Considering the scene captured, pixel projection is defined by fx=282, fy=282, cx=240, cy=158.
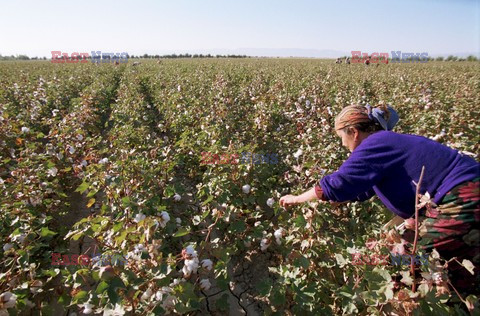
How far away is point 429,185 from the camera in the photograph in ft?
5.06

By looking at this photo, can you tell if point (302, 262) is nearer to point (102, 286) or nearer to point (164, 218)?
point (164, 218)

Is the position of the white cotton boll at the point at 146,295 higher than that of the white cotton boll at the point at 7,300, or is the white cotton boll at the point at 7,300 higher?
the white cotton boll at the point at 146,295

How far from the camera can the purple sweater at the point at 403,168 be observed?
4.94 feet

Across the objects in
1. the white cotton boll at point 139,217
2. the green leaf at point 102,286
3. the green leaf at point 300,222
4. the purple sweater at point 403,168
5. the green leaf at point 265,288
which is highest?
the purple sweater at point 403,168

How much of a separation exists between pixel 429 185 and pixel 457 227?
9.5 inches

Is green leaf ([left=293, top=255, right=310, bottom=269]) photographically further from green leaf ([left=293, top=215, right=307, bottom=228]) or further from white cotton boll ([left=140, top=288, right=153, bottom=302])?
white cotton boll ([left=140, top=288, right=153, bottom=302])

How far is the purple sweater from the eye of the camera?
151cm

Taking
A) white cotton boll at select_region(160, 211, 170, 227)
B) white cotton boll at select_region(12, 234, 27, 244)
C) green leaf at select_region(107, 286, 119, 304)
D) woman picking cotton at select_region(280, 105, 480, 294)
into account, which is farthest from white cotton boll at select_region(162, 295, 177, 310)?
white cotton boll at select_region(12, 234, 27, 244)

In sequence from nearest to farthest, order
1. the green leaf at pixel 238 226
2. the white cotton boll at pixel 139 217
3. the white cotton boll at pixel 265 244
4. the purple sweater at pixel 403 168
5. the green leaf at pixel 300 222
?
the purple sweater at pixel 403 168
the white cotton boll at pixel 139 217
the green leaf at pixel 300 222
the white cotton boll at pixel 265 244
the green leaf at pixel 238 226

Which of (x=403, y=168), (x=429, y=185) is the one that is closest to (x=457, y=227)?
(x=429, y=185)

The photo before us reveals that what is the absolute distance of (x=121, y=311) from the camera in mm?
1481

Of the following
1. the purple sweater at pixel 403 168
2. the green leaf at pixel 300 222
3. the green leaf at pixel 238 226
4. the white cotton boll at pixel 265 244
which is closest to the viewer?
the purple sweater at pixel 403 168

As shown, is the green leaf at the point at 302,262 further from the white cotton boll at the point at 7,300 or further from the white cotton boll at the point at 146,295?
the white cotton boll at the point at 7,300

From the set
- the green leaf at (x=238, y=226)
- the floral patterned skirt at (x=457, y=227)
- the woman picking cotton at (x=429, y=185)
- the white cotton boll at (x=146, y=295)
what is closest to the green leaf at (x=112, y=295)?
the white cotton boll at (x=146, y=295)
